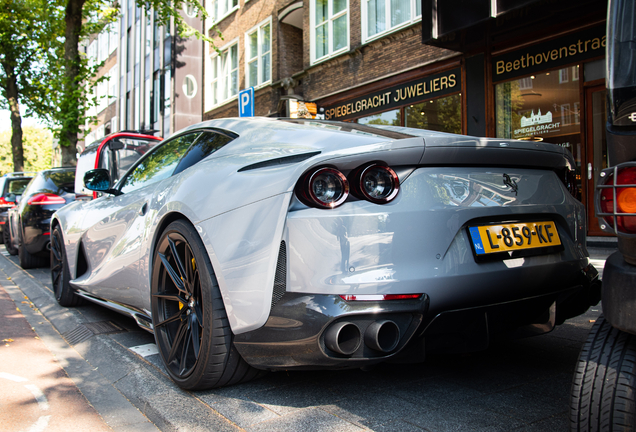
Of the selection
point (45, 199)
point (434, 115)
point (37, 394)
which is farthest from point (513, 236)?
point (434, 115)

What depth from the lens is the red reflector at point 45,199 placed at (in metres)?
7.68

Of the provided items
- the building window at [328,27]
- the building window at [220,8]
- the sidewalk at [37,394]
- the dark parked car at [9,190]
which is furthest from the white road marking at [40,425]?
the building window at [220,8]

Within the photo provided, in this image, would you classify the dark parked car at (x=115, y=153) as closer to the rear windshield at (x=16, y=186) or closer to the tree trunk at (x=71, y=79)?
the rear windshield at (x=16, y=186)

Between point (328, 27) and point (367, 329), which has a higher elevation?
point (328, 27)

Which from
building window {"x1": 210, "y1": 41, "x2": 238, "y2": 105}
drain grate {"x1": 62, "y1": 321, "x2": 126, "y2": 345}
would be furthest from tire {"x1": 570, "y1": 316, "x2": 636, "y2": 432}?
building window {"x1": 210, "y1": 41, "x2": 238, "y2": 105}

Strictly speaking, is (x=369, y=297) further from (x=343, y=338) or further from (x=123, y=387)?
(x=123, y=387)

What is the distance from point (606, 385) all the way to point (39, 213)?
7.88 m

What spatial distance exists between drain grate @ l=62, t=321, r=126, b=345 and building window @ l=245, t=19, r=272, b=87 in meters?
15.4

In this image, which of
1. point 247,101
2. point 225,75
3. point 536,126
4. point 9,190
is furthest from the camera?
point 225,75

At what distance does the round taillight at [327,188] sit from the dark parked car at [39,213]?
633cm

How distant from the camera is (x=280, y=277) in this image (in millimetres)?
2051

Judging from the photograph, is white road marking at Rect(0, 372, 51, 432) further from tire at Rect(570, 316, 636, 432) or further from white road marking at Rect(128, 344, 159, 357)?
tire at Rect(570, 316, 636, 432)

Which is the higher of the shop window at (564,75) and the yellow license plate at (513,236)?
the shop window at (564,75)

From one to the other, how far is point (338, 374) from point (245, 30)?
19.0 metres
